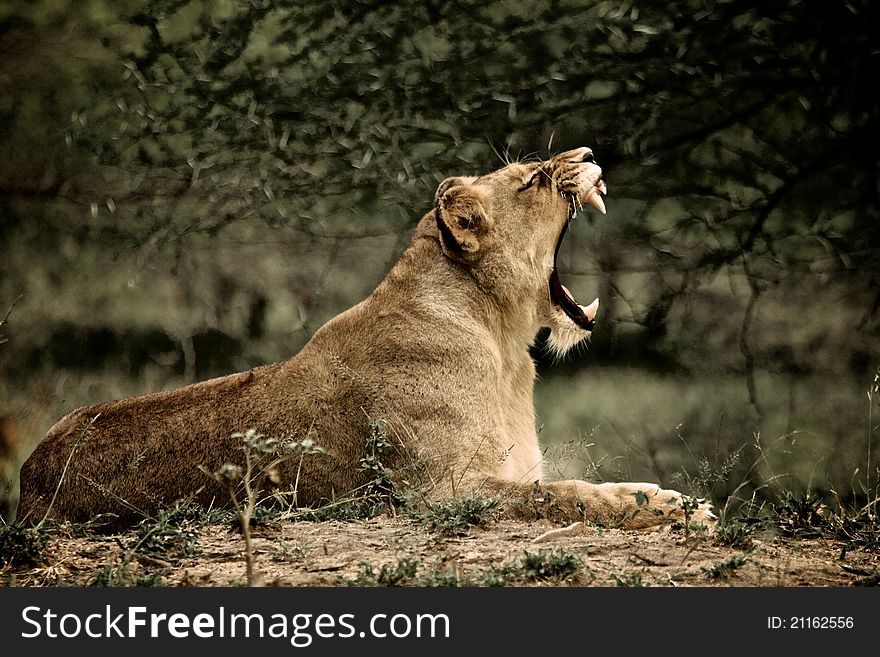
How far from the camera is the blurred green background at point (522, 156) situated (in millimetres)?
8289

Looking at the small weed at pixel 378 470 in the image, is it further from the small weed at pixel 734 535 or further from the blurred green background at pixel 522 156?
the blurred green background at pixel 522 156

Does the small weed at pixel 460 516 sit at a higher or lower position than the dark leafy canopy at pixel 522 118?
lower

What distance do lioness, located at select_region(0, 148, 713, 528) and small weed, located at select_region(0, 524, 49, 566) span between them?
3.10 feet

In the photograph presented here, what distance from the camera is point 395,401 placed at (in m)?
4.69

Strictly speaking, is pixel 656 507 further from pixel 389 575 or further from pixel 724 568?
pixel 389 575

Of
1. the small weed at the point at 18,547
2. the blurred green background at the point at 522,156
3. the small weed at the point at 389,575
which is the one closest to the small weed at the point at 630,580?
the small weed at the point at 389,575

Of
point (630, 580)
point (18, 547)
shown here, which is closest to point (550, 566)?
point (630, 580)

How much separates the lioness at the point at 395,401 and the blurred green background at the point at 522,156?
10.4 ft

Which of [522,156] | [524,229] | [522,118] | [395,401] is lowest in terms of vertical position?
[395,401]

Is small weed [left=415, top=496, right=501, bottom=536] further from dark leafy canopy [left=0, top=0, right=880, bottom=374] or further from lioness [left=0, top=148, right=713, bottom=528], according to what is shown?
dark leafy canopy [left=0, top=0, right=880, bottom=374]

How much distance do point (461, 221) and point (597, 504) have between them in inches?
58.1

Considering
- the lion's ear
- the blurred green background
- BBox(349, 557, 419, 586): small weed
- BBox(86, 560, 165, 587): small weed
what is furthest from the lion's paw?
the blurred green background

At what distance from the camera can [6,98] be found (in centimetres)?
916

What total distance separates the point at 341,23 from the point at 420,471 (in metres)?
5.15
